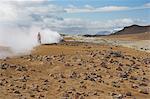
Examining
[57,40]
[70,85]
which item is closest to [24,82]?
[70,85]

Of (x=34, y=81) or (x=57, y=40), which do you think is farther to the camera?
(x=57, y=40)

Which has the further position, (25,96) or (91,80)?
(91,80)

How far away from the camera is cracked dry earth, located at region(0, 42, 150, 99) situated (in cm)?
2478

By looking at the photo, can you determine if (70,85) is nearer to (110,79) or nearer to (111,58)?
(110,79)

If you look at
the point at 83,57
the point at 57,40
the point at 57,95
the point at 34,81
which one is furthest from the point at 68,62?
the point at 57,40

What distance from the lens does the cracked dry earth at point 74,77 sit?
2478 centimetres

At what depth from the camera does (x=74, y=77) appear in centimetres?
2866

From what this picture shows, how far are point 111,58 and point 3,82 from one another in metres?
12.6

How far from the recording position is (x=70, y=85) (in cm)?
2655

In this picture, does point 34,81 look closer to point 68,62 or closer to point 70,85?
point 70,85

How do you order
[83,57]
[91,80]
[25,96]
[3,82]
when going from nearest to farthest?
[25,96]
[3,82]
[91,80]
[83,57]

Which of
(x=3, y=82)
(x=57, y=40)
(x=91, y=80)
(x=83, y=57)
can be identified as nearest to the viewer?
(x=3, y=82)

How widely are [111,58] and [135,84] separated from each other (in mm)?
7489

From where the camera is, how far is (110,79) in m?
29.1
